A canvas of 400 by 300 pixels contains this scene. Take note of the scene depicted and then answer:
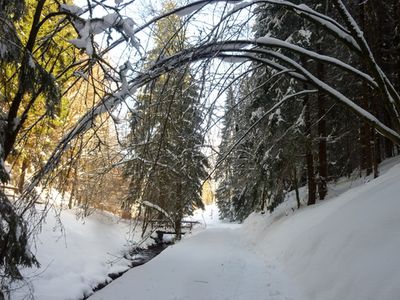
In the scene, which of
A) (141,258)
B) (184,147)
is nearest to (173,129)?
(184,147)

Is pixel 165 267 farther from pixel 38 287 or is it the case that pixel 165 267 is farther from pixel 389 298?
pixel 389 298

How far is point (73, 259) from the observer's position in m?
14.4

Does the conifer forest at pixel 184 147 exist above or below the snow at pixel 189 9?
below

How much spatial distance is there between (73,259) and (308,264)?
10.1 metres

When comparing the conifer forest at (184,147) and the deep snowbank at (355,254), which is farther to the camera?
the deep snowbank at (355,254)

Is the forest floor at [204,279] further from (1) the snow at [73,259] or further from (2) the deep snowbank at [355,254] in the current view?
(1) the snow at [73,259]

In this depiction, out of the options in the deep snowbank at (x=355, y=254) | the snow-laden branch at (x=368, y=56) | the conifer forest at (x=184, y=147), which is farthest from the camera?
the snow-laden branch at (x=368, y=56)

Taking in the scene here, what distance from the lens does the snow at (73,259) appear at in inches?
430

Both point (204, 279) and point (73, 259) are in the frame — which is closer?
point (204, 279)

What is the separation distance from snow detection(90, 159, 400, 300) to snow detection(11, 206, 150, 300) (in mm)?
1623

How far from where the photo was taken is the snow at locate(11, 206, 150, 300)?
1091 centimetres

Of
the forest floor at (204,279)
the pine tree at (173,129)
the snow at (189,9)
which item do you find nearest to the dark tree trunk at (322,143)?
the forest floor at (204,279)

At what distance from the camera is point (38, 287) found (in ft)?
35.4

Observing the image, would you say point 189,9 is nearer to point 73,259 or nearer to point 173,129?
point 173,129
